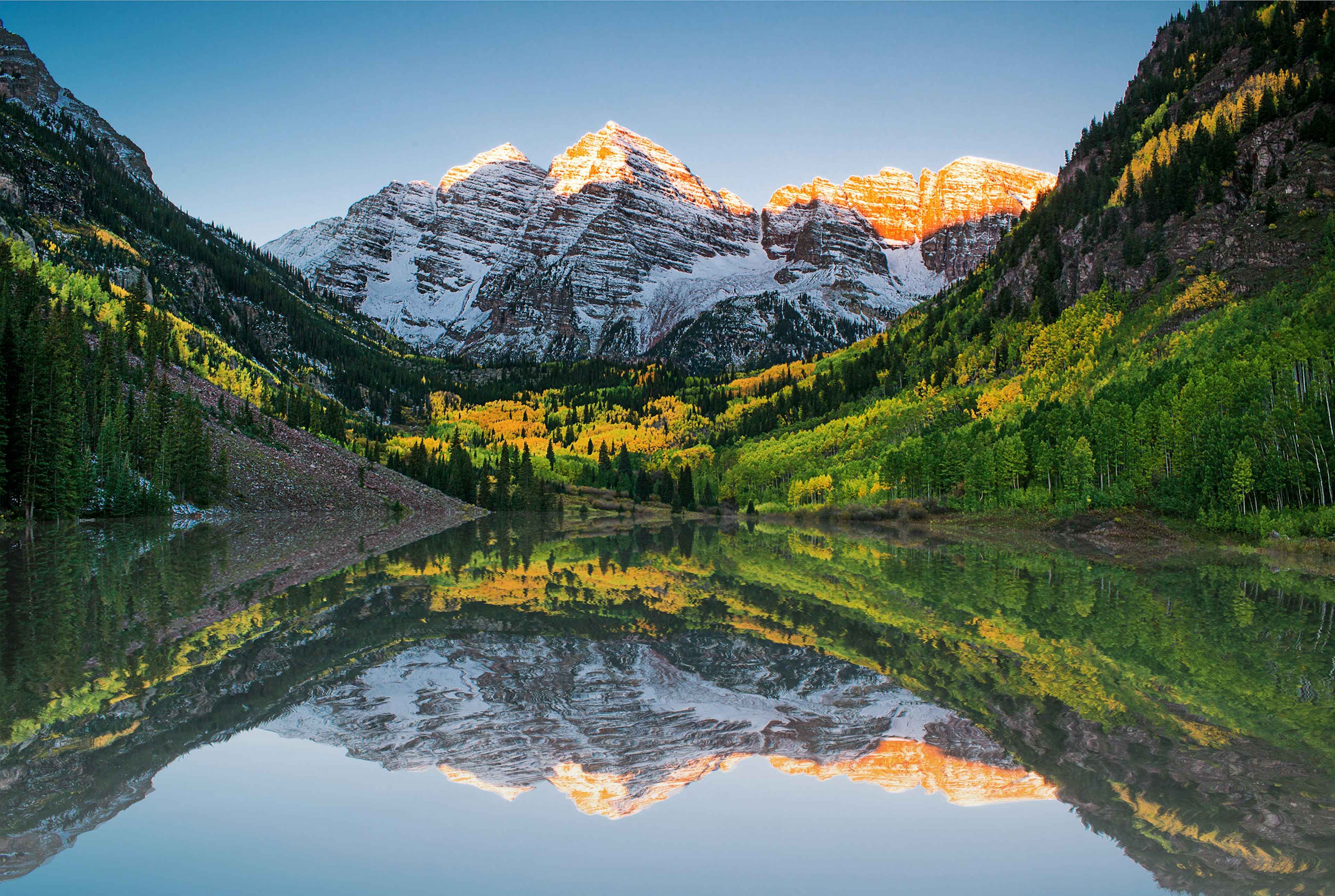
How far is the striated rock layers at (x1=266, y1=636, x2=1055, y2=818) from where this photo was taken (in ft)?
32.0

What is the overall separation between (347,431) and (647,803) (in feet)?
553

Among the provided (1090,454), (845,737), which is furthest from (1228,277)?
(845,737)

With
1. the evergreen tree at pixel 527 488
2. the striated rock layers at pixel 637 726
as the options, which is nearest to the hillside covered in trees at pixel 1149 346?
the evergreen tree at pixel 527 488

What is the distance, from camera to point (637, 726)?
38.1 feet

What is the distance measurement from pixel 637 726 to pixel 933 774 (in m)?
4.40

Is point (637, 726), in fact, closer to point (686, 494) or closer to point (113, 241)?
point (686, 494)

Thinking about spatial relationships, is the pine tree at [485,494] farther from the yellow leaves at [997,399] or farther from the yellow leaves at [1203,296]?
the yellow leaves at [1203,296]

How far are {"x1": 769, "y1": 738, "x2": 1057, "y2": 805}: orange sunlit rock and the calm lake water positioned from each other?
5 centimetres

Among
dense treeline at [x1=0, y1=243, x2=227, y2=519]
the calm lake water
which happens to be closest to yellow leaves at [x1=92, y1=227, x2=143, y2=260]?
dense treeline at [x1=0, y1=243, x2=227, y2=519]

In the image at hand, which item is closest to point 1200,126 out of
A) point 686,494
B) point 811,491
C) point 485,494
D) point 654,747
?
point 811,491

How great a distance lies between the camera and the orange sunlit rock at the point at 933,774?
365 inches

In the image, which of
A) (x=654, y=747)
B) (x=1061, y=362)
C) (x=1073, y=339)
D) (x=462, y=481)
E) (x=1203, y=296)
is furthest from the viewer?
(x=462, y=481)

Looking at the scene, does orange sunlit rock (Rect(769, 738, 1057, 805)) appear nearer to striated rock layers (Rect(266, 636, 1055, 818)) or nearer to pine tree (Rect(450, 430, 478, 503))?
striated rock layers (Rect(266, 636, 1055, 818))

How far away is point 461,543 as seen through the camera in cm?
5253
